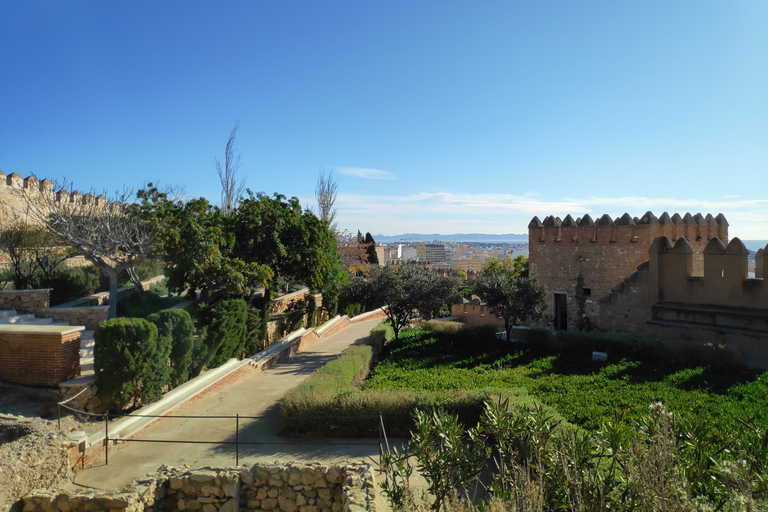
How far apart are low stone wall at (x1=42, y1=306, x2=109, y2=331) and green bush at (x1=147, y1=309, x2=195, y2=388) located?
3.71m

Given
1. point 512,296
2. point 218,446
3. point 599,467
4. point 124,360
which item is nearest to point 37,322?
point 124,360

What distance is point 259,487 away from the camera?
22.6 ft

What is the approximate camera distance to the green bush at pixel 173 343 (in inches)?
382

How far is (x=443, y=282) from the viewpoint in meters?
18.5

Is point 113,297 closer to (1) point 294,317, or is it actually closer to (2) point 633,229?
(1) point 294,317

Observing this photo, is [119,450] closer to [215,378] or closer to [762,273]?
[215,378]

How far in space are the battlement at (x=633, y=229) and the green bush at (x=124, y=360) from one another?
16291 mm

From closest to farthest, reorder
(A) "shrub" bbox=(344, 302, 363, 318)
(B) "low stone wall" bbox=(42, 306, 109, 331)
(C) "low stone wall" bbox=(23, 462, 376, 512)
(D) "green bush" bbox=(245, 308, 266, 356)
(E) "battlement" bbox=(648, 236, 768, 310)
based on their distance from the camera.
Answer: (C) "low stone wall" bbox=(23, 462, 376, 512) < (E) "battlement" bbox=(648, 236, 768, 310) < (B) "low stone wall" bbox=(42, 306, 109, 331) < (D) "green bush" bbox=(245, 308, 266, 356) < (A) "shrub" bbox=(344, 302, 363, 318)

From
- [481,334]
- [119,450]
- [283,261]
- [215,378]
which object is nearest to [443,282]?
[481,334]

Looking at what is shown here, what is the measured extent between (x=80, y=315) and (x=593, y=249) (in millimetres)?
17862

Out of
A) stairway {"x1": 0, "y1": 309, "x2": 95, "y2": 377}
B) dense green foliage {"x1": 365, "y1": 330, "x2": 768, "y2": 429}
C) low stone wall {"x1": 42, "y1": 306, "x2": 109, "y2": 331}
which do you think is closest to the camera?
dense green foliage {"x1": 365, "y1": 330, "x2": 768, "y2": 429}

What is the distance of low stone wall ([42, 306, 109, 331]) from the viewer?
12711 mm

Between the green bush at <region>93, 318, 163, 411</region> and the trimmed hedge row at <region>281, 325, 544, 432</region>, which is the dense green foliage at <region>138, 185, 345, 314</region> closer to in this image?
the green bush at <region>93, 318, 163, 411</region>

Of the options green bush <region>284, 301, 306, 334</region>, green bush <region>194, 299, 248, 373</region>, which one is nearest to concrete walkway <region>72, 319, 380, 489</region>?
green bush <region>194, 299, 248, 373</region>
